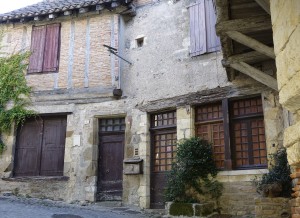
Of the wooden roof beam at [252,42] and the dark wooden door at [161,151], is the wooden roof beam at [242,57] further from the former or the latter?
the dark wooden door at [161,151]

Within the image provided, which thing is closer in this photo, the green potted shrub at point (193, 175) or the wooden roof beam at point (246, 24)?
the wooden roof beam at point (246, 24)

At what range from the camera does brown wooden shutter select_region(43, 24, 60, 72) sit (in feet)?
33.6

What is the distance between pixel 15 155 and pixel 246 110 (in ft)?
21.9

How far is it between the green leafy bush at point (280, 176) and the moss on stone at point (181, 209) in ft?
4.52

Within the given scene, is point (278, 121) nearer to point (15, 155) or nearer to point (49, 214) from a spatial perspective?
→ point (49, 214)

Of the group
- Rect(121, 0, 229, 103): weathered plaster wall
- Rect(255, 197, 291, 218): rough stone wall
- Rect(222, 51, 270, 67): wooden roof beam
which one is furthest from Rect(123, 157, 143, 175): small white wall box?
Rect(255, 197, 291, 218): rough stone wall

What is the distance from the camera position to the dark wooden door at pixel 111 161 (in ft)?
30.0

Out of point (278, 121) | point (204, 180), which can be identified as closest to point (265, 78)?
point (278, 121)

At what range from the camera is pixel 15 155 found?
33.0 feet

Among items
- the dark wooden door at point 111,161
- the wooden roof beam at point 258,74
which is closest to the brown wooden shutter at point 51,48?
the dark wooden door at point 111,161

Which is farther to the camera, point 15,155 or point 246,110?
point 15,155

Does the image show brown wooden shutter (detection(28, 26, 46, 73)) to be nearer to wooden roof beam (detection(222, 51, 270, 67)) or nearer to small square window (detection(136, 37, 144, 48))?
small square window (detection(136, 37, 144, 48))

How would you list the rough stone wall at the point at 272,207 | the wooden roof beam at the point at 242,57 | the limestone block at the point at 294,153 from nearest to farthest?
the limestone block at the point at 294,153 < the rough stone wall at the point at 272,207 < the wooden roof beam at the point at 242,57

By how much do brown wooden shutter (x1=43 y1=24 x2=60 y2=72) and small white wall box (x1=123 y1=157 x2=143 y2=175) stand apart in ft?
12.2
